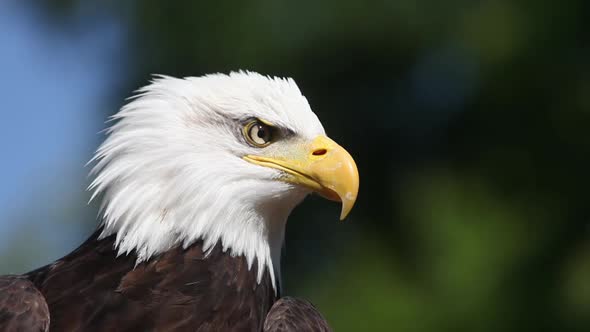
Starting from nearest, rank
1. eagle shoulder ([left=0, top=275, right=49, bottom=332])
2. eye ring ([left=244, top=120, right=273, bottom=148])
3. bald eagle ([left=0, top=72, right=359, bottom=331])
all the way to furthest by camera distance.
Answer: eagle shoulder ([left=0, top=275, right=49, bottom=332]) < bald eagle ([left=0, top=72, right=359, bottom=331]) < eye ring ([left=244, top=120, right=273, bottom=148])

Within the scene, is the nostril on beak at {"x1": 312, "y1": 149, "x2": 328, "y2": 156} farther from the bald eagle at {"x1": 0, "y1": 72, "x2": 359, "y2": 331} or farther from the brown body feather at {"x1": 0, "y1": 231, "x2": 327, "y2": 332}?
the brown body feather at {"x1": 0, "y1": 231, "x2": 327, "y2": 332}

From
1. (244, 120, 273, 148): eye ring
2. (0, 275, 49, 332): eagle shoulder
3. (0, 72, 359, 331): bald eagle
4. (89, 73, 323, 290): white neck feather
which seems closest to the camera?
(0, 275, 49, 332): eagle shoulder

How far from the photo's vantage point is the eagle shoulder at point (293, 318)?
3.32 meters

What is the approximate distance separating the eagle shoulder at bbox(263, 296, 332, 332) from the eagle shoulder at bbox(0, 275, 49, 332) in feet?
2.57

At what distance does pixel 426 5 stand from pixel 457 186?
180cm

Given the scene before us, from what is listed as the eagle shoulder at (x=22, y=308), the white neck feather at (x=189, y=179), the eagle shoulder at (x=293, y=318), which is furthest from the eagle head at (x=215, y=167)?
the eagle shoulder at (x=22, y=308)

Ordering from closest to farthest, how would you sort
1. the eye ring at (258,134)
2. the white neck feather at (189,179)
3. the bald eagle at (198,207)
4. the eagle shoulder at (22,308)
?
the eagle shoulder at (22,308), the bald eagle at (198,207), the white neck feather at (189,179), the eye ring at (258,134)

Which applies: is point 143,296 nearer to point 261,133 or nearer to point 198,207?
point 198,207

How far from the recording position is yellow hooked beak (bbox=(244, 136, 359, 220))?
3381 millimetres

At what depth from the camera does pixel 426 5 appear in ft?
30.1

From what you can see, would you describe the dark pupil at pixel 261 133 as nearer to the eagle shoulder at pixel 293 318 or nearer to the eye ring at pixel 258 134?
the eye ring at pixel 258 134

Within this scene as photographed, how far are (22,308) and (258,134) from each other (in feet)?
3.47

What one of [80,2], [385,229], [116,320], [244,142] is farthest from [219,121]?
[80,2]

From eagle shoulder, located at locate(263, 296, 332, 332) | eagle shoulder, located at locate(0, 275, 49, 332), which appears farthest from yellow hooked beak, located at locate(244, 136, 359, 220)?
eagle shoulder, located at locate(0, 275, 49, 332)
